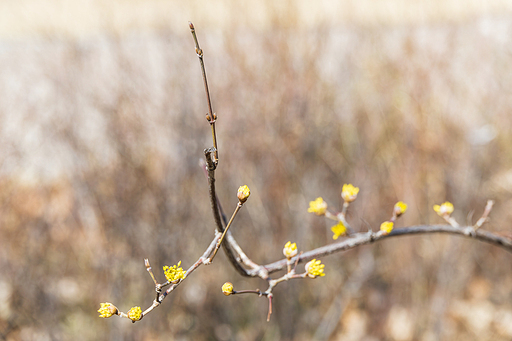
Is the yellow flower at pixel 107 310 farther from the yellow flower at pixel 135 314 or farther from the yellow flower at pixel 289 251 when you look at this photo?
the yellow flower at pixel 289 251

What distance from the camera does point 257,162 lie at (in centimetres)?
380

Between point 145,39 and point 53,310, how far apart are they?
3.45 meters

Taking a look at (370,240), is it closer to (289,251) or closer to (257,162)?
(289,251)

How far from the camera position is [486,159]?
143 inches

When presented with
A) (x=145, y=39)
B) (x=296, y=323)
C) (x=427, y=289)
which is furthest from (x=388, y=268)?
(x=145, y=39)

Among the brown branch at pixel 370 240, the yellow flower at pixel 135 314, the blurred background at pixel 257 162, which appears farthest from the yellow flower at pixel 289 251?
the blurred background at pixel 257 162

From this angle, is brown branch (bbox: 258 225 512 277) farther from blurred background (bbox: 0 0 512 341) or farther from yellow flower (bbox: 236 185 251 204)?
blurred background (bbox: 0 0 512 341)

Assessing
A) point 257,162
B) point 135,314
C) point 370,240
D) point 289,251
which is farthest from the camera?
point 257,162

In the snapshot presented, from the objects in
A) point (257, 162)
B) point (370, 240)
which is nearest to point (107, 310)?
point (370, 240)

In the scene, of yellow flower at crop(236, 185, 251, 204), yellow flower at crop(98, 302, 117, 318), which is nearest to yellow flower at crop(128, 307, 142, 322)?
yellow flower at crop(98, 302, 117, 318)

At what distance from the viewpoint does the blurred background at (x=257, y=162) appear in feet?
11.0

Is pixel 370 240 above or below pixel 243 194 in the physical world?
below

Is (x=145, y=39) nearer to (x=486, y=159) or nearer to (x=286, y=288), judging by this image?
(x=286, y=288)

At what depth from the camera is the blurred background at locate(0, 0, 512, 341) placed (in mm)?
3346
